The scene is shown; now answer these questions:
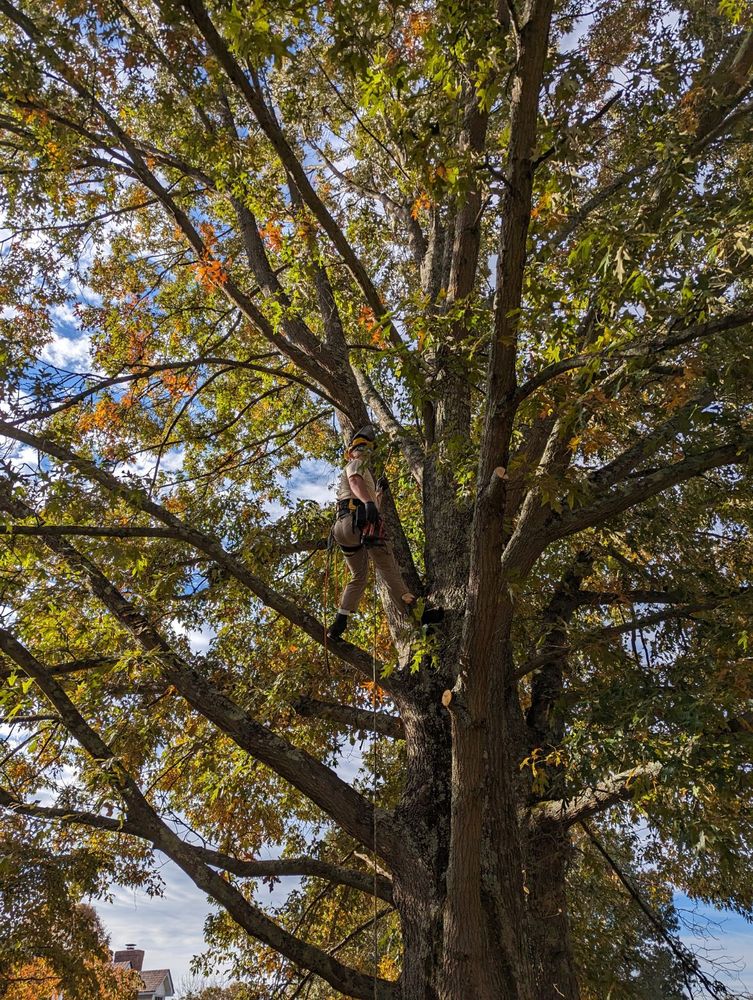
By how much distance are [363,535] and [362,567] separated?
0.48 meters

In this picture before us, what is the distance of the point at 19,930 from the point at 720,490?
22.9 ft

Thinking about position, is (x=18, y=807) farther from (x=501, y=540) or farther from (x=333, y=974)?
(x=501, y=540)

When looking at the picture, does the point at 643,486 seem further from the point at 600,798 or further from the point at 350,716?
the point at 350,716

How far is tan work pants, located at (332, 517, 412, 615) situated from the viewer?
510 centimetres

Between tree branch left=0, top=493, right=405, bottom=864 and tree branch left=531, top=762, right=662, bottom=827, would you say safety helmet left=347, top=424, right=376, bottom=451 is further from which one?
tree branch left=531, top=762, right=662, bottom=827

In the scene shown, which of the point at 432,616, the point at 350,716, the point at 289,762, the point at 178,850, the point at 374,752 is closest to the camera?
the point at 178,850

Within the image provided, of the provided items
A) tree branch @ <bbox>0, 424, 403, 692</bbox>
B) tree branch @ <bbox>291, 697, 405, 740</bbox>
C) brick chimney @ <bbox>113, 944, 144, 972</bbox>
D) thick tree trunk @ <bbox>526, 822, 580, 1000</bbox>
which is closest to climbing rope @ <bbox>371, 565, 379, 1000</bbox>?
tree branch @ <bbox>291, 697, 405, 740</bbox>

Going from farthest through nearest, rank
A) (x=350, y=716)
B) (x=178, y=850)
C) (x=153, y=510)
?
(x=350, y=716), (x=153, y=510), (x=178, y=850)

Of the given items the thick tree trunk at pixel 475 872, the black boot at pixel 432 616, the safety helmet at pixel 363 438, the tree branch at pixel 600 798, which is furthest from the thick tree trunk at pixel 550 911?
the safety helmet at pixel 363 438

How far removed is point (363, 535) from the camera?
5027mm

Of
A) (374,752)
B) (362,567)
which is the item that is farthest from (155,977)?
(362,567)

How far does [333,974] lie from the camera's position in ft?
13.5

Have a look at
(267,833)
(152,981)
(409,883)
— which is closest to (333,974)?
(409,883)

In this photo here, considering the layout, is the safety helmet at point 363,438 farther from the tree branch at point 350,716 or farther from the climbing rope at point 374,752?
the tree branch at point 350,716
